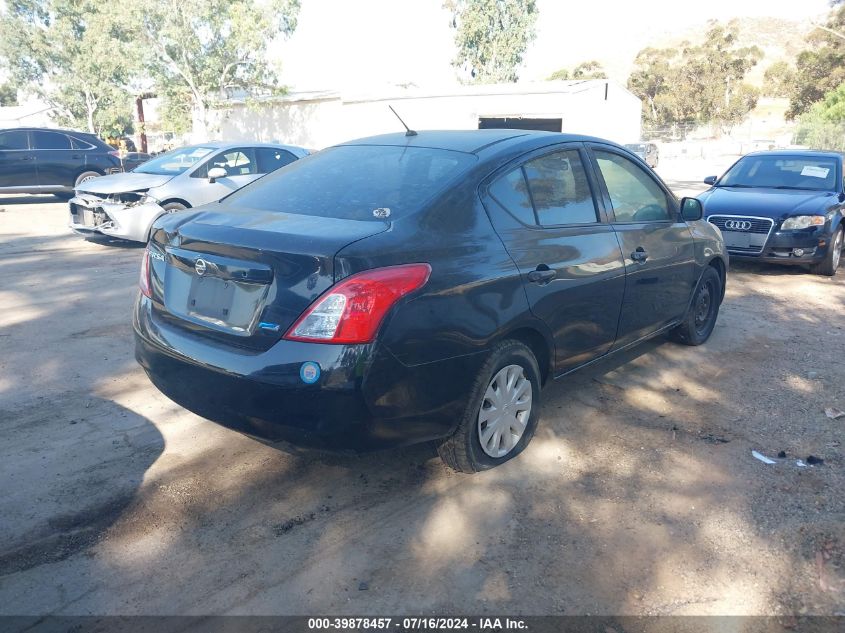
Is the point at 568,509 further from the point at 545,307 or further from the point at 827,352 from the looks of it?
the point at 827,352

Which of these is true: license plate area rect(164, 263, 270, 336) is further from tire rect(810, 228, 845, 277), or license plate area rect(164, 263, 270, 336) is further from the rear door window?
tire rect(810, 228, 845, 277)

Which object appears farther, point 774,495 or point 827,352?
point 827,352

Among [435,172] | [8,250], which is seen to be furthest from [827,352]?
[8,250]

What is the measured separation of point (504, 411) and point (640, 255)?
1.63 metres

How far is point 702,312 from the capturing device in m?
6.33

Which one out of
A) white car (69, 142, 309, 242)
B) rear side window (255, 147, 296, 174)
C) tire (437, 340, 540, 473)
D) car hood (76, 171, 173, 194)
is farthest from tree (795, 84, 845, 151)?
tire (437, 340, 540, 473)

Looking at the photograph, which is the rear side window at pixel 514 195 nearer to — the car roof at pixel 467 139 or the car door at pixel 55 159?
the car roof at pixel 467 139

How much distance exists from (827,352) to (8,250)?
10.4 m

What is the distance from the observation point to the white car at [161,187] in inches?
397

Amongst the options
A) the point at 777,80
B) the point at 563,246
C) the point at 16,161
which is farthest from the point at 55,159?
the point at 777,80

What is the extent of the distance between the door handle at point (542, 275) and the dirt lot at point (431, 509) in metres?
1.05

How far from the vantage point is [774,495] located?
3828mm

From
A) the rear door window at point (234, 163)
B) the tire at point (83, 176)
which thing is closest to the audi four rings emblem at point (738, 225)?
the rear door window at point (234, 163)

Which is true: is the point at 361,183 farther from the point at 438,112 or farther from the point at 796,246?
the point at 438,112
